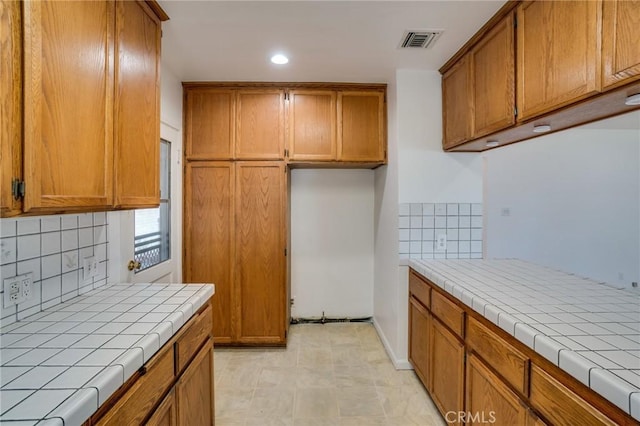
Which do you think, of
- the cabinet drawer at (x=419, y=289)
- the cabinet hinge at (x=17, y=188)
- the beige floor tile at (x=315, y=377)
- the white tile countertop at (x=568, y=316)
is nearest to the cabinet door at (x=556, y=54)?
the white tile countertop at (x=568, y=316)

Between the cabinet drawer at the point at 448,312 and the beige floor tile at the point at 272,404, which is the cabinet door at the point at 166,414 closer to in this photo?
the beige floor tile at the point at 272,404

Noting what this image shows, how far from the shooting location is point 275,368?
2680 millimetres

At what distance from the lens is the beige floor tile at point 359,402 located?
213 cm

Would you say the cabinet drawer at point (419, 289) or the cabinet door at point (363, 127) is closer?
the cabinet drawer at point (419, 289)

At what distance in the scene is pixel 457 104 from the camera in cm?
239

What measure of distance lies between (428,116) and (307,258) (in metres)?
1.89

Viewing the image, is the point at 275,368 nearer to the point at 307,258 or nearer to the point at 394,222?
the point at 307,258

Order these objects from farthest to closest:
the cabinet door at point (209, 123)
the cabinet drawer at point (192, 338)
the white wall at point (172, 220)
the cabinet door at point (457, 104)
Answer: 1. the cabinet door at point (209, 123)
2. the cabinet door at point (457, 104)
3. the white wall at point (172, 220)
4. the cabinet drawer at point (192, 338)

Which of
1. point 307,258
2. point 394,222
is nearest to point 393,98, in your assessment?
point 394,222

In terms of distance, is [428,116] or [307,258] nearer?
[428,116]

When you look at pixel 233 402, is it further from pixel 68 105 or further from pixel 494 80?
pixel 494 80

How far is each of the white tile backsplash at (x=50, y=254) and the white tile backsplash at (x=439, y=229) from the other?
2.07m

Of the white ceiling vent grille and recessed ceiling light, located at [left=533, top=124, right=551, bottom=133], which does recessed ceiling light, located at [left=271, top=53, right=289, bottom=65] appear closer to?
the white ceiling vent grille

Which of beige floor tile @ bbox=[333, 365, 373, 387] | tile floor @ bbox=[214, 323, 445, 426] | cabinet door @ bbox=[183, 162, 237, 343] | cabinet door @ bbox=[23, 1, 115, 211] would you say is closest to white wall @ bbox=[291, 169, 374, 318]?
tile floor @ bbox=[214, 323, 445, 426]
